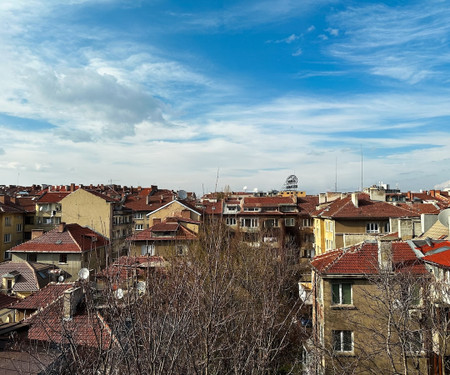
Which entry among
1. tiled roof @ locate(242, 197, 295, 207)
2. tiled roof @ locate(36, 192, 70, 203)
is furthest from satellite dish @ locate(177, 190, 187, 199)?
tiled roof @ locate(36, 192, 70, 203)

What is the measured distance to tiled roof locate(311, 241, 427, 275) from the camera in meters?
16.0

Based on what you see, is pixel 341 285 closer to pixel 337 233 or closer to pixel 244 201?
pixel 337 233

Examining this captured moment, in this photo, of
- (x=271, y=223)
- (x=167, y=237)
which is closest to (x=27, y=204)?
(x=167, y=237)

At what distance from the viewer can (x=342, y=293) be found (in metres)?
16.4

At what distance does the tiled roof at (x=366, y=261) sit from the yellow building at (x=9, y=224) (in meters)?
41.5

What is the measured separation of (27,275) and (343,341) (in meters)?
21.9

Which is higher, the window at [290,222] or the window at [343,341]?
the window at [290,222]

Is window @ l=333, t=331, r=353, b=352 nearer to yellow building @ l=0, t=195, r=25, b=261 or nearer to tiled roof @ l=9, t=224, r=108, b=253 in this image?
tiled roof @ l=9, t=224, r=108, b=253

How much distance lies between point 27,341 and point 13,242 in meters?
38.7

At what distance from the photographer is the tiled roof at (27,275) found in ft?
83.9

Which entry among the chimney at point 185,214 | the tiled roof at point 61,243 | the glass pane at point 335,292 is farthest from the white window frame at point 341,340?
the chimney at point 185,214

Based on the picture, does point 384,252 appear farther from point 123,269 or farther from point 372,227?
point 372,227

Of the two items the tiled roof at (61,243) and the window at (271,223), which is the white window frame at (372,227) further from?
the tiled roof at (61,243)

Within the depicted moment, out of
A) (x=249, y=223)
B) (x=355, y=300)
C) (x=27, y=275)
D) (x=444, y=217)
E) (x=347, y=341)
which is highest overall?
(x=444, y=217)
